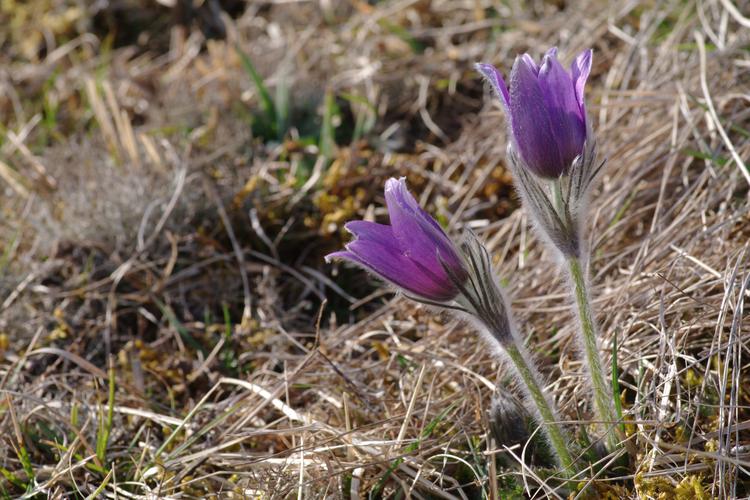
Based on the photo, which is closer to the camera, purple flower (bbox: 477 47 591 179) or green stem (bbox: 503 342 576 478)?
purple flower (bbox: 477 47 591 179)

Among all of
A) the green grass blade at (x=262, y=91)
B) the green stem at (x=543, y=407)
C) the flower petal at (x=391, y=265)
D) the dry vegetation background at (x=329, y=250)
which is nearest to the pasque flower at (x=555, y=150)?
the green stem at (x=543, y=407)

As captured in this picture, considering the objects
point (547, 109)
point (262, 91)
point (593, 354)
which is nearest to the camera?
point (547, 109)

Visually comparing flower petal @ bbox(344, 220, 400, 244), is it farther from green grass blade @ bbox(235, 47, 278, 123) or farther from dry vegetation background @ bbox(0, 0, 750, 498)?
green grass blade @ bbox(235, 47, 278, 123)

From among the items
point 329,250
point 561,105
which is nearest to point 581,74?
point 561,105

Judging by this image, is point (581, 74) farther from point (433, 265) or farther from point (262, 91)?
point (262, 91)

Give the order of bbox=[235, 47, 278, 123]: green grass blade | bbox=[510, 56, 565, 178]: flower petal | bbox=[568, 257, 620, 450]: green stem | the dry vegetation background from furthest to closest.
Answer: bbox=[235, 47, 278, 123]: green grass blade → the dry vegetation background → bbox=[568, 257, 620, 450]: green stem → bbox=[510, 56, 565, 178]: flower petal

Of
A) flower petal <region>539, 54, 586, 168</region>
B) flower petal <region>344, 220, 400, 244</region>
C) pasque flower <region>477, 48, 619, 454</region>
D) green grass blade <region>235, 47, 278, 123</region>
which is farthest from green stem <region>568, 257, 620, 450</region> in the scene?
green grass blade <region>235, 47, 278, 123</region>
